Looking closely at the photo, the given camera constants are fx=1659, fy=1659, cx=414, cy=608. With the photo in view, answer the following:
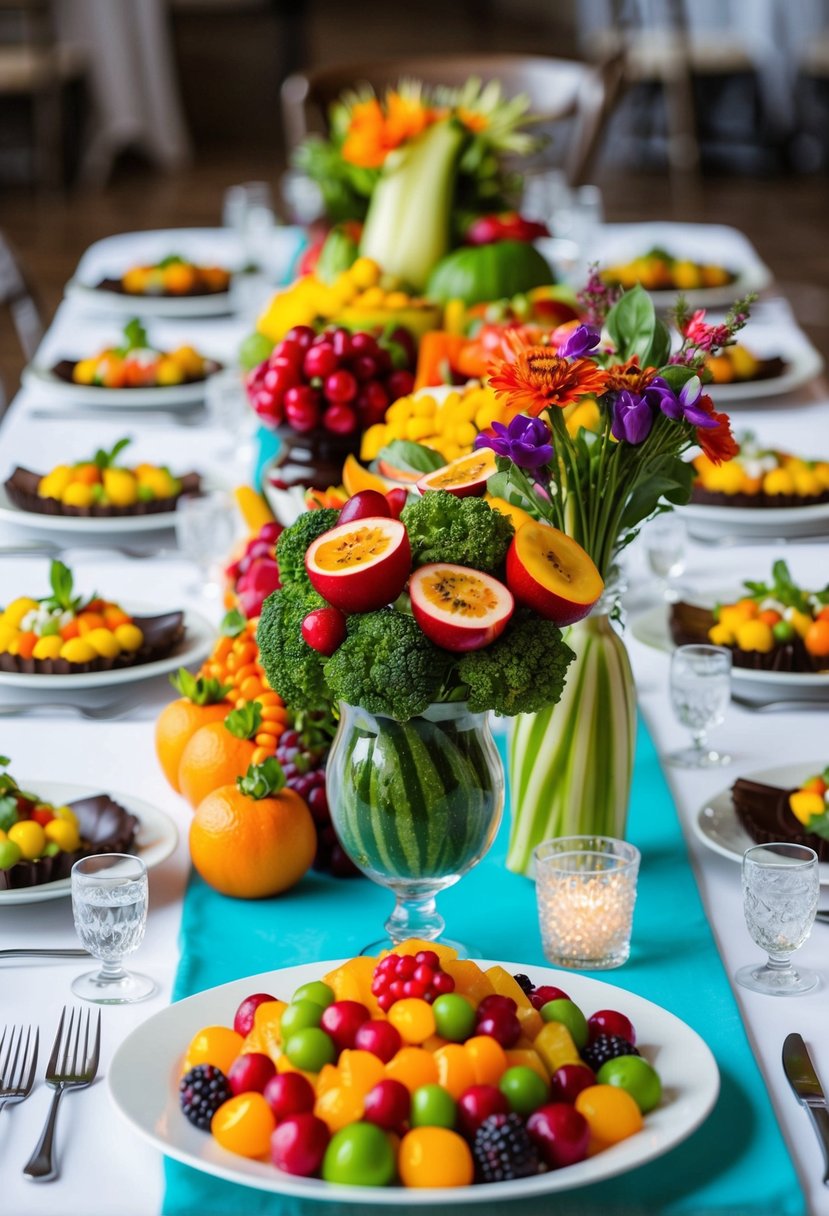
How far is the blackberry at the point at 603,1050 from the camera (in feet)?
3.26

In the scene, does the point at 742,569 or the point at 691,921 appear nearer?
the point at 691,921

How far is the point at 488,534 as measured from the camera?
44.3 inches

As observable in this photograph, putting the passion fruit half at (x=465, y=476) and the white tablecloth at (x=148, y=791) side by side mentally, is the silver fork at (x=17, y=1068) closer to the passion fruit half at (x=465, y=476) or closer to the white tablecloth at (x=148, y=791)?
the white tablecloth at (x=148, y=791)

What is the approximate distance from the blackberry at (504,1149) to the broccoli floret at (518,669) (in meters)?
0.30

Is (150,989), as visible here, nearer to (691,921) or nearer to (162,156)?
(691,921)

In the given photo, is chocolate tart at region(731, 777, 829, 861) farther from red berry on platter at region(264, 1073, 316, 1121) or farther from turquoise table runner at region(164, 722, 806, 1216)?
red berry on platter at region(264, 1073, 316, 1121)

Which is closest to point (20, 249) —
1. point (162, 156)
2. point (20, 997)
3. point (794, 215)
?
point (162, 156)

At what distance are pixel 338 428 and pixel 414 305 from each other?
0.52 metres

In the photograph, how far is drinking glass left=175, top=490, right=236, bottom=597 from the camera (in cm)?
204

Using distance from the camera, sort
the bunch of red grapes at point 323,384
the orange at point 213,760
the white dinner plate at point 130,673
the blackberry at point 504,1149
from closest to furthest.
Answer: the blackberry at point 504,1149, the orange at point 213,760, the white dinner plate at point 130,673, the bunch of red grapes at point 323,384

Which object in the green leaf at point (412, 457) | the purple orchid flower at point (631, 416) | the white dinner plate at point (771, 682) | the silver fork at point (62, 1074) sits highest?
the purple orchid flower at point (631, 416)

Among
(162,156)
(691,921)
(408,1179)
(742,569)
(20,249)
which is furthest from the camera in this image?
(162,156)

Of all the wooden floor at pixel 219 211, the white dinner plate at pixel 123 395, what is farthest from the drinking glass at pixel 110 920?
the wooden floor at pixel 219 211

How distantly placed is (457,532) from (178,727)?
47 cm
